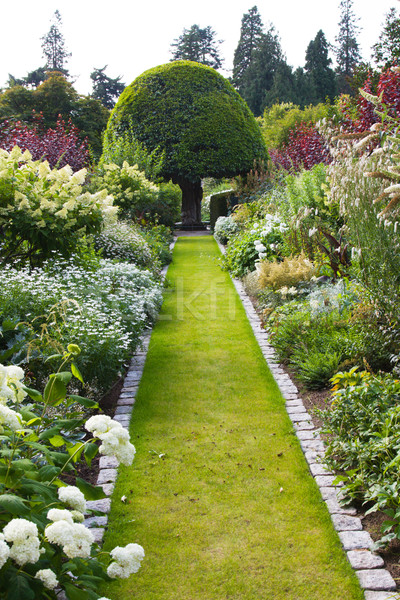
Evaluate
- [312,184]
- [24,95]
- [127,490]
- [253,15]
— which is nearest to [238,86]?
[253,15]

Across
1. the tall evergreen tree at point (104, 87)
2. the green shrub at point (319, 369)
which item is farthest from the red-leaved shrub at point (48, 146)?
the tall evergreen tree at point (104, 87)

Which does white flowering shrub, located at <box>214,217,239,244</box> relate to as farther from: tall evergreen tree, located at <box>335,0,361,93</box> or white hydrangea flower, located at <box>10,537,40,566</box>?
tall evergreen tree, located at <box>335,0,361,93</box>

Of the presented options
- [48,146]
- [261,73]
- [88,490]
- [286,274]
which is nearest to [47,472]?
[88,490]

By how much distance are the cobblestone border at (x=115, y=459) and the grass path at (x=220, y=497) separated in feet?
0.19

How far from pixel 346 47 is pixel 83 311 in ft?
155

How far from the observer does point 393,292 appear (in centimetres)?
453

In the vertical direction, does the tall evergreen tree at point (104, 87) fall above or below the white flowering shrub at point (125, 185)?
above

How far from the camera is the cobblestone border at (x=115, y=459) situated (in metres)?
2.94

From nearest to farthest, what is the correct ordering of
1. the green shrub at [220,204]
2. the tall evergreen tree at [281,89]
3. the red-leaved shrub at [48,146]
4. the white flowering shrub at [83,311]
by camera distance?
the white flowering shrub at [83,311]
the red-leaved shrub at [48,146]
the green shrub at [220,204]
the tall evergreen tree at [281,89]

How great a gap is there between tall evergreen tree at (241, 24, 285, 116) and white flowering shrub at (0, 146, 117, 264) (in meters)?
36.8

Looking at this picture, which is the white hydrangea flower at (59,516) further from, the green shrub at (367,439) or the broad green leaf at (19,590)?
the green shrub at (367,439)

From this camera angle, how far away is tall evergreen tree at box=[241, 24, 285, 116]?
40.4 meters

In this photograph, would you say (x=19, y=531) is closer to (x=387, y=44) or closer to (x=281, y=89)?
(x=387, y=44)

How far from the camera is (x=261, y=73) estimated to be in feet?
133
